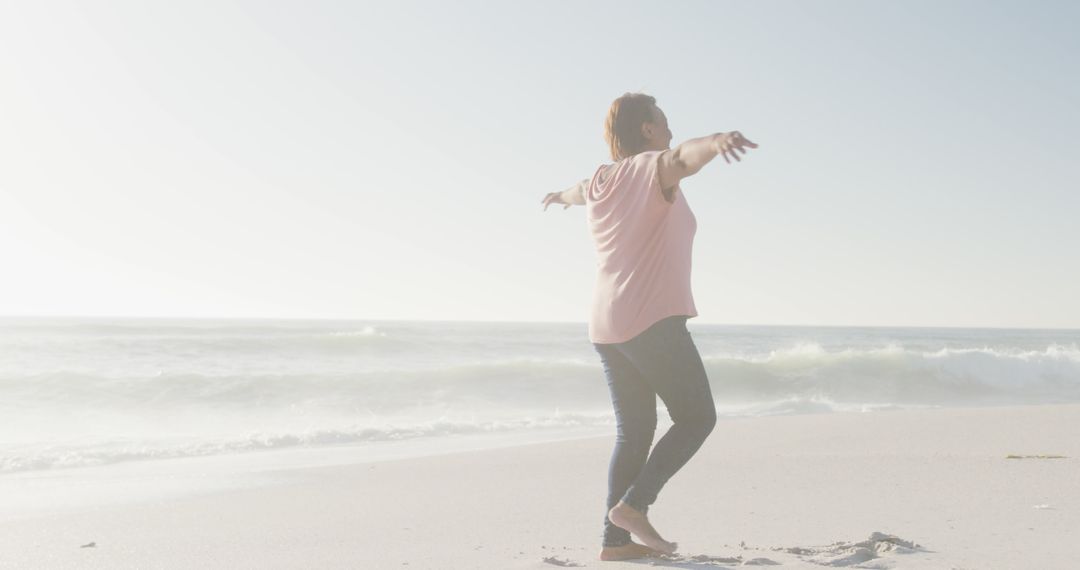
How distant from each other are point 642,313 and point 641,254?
0.18 m

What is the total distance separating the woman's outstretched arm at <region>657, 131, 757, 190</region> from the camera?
222 cm

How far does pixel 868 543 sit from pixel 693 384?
3.26ft

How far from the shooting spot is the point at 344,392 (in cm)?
1622

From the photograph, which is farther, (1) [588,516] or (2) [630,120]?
(1) [588,516]

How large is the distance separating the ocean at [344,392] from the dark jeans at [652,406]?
616cm

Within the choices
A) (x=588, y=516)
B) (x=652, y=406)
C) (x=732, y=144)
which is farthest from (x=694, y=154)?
(x=588, y=516)

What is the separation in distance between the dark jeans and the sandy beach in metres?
0.26

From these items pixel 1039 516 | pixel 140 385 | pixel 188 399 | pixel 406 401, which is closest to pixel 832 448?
pixel 1039 516

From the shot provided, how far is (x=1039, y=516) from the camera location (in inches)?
150

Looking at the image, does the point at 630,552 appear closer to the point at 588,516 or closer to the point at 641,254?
the point at 641,254

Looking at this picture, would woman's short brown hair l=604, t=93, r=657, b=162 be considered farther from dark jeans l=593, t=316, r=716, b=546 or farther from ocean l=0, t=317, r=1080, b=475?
→ ocean l=0, t=317, r=1080, b=475

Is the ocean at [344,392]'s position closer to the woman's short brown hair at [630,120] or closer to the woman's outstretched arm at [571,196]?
the woman's outstretched arm at [571,196]

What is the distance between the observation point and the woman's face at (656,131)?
299cm

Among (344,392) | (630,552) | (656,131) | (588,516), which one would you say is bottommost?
(344,392)
